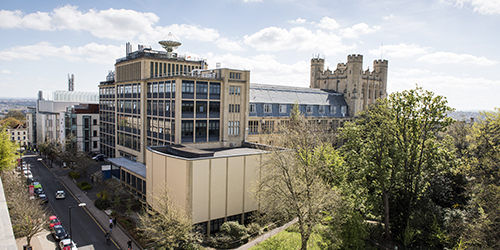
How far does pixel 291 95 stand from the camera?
2562 inches

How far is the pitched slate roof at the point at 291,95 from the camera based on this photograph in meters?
59.6

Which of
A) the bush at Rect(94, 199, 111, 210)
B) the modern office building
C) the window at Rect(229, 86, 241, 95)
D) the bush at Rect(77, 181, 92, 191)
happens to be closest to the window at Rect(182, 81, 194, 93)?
the modern office building

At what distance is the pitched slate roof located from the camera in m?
59.6

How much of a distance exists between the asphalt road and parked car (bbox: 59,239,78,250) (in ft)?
3.62

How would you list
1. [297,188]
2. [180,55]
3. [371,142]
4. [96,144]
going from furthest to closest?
[96,144] → [180,55] → [371,142] → [297,188]

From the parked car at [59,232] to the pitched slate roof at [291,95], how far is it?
35807 mm

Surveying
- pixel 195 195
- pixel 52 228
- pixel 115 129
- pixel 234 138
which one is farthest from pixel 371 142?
pixel 115 129

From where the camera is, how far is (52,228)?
36.4 metres

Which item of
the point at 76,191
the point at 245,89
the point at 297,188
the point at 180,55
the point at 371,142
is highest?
the point at 180,55

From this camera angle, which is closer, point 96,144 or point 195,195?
point 195,195

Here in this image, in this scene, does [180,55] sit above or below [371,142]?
above

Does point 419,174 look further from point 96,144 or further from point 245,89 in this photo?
point 96,144

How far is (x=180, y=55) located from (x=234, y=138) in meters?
21.8

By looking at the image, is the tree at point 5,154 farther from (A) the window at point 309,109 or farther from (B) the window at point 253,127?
(A) the window at point 309,109
